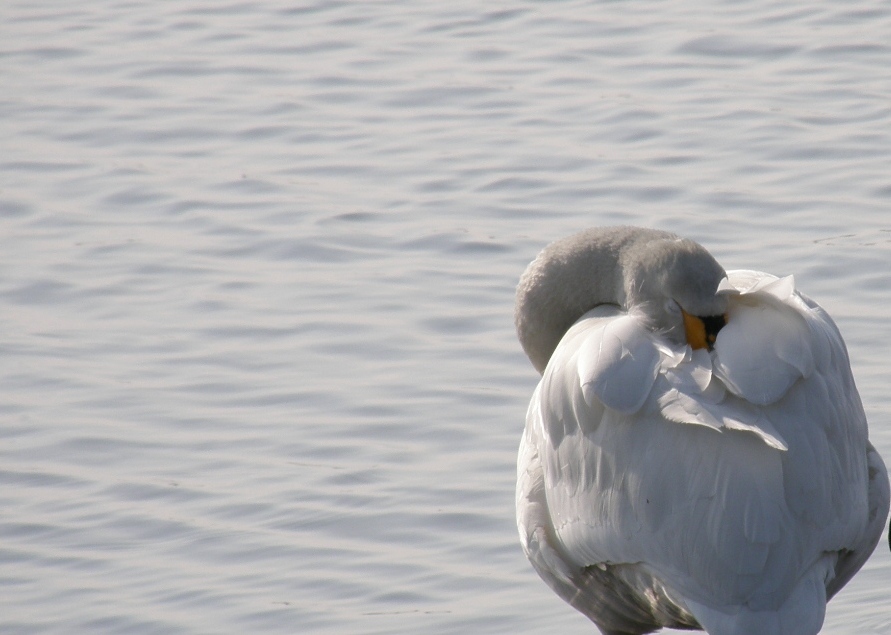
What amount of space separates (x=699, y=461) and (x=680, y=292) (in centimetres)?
70

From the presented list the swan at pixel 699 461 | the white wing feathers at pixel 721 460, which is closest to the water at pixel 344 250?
the swan at pixel 699 461

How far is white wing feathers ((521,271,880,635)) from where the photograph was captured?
173 inches

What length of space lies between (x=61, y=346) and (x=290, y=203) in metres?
1.91

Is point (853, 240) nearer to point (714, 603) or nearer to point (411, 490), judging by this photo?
point (411, 490)

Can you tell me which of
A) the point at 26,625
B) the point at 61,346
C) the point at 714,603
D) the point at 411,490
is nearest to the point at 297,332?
the point at 61,346

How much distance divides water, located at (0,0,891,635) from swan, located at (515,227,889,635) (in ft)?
2.86

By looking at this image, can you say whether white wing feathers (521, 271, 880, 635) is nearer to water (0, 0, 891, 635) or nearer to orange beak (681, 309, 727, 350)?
orange beak (681, 309, 727, 350)

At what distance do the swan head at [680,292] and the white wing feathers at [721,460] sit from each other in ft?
0.23

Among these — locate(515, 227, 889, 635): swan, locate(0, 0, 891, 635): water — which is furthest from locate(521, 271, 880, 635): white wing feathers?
locate(0, 0, 891, 635): water

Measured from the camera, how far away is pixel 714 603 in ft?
14.6

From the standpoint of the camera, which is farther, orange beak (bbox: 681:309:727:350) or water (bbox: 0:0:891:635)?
water (bbox: 0:0:891:635)

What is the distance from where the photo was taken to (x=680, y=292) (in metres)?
5.03

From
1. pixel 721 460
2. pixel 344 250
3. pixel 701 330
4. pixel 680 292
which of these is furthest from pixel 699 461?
pixel 344 250

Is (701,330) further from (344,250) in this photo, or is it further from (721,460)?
(344,250)
